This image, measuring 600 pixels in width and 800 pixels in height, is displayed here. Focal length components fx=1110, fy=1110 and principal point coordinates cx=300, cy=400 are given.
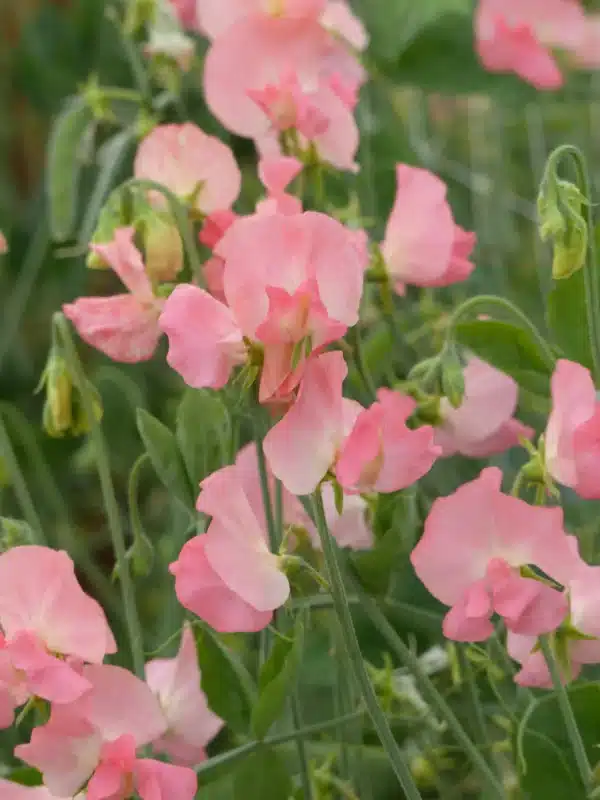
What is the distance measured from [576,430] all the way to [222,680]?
24cm

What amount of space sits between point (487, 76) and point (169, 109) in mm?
351

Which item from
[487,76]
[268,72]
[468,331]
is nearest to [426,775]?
[468,331]

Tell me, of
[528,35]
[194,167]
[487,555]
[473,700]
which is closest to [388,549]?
[487,555]

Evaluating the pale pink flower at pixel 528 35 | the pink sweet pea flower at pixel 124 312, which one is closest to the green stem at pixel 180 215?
the pink sweet pea flower at pixel 124 312

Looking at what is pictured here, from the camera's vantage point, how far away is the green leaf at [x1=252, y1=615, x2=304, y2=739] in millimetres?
513

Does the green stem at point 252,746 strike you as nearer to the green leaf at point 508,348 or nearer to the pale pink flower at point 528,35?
the green leaf at point 508,348

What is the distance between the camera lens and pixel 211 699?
0.58 meters

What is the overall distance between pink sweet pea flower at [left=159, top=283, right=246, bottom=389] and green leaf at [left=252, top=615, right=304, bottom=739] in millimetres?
134

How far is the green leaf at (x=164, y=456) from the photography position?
57 cm

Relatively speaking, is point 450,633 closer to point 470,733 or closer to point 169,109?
point 470,733

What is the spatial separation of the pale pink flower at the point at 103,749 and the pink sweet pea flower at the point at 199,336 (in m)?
0.14

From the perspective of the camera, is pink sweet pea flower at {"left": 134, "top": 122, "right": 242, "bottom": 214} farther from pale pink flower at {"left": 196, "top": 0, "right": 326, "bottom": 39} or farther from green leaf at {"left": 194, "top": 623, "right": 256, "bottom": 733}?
green leaf at {"left": 194, "top": 623, "right": 256, "bottom": 733}

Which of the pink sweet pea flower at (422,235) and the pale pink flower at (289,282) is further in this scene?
the pink sweet pea flower at (422,235)

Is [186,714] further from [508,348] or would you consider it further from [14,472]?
[508,348]
